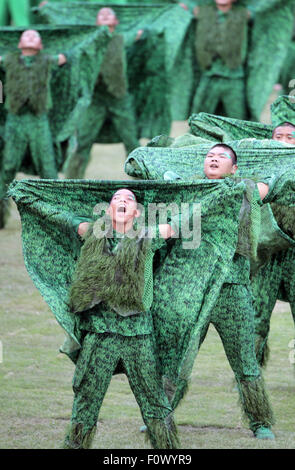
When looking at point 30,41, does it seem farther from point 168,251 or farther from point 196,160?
point 168,251

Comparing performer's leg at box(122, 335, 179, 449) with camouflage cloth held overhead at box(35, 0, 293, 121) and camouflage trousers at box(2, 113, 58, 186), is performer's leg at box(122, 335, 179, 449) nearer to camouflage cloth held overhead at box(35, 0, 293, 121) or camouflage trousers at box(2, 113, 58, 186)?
camouflage trousers at box(2, 113, 58, 186)

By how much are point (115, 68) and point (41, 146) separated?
1.47 meters

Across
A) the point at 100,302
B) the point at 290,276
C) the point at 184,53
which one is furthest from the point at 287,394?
the point at 184,53

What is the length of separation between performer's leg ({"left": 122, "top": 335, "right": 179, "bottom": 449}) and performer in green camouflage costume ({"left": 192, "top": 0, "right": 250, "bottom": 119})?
6650 millimetres

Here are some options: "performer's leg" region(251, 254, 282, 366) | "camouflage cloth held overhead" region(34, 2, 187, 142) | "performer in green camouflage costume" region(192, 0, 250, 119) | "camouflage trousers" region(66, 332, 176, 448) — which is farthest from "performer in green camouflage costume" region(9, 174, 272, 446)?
"performer in green camouflage costume" region(192, 0, 250, 119)

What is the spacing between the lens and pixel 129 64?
1169 cm

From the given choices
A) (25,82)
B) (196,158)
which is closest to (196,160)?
(196,158)

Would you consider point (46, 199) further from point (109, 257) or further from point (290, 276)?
point (290, 276)

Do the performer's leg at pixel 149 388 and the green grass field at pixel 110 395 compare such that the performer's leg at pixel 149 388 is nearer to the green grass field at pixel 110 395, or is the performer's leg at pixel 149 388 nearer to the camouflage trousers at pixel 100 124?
the green grass field at pixel 110 395

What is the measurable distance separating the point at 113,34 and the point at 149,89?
821mm

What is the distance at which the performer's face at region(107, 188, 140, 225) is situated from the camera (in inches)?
204

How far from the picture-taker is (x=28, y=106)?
10.0m

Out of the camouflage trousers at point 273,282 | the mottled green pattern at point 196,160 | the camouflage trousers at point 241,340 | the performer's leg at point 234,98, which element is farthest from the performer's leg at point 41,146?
the camouflage trousers at point 241,340

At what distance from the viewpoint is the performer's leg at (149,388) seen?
516 centimetres
